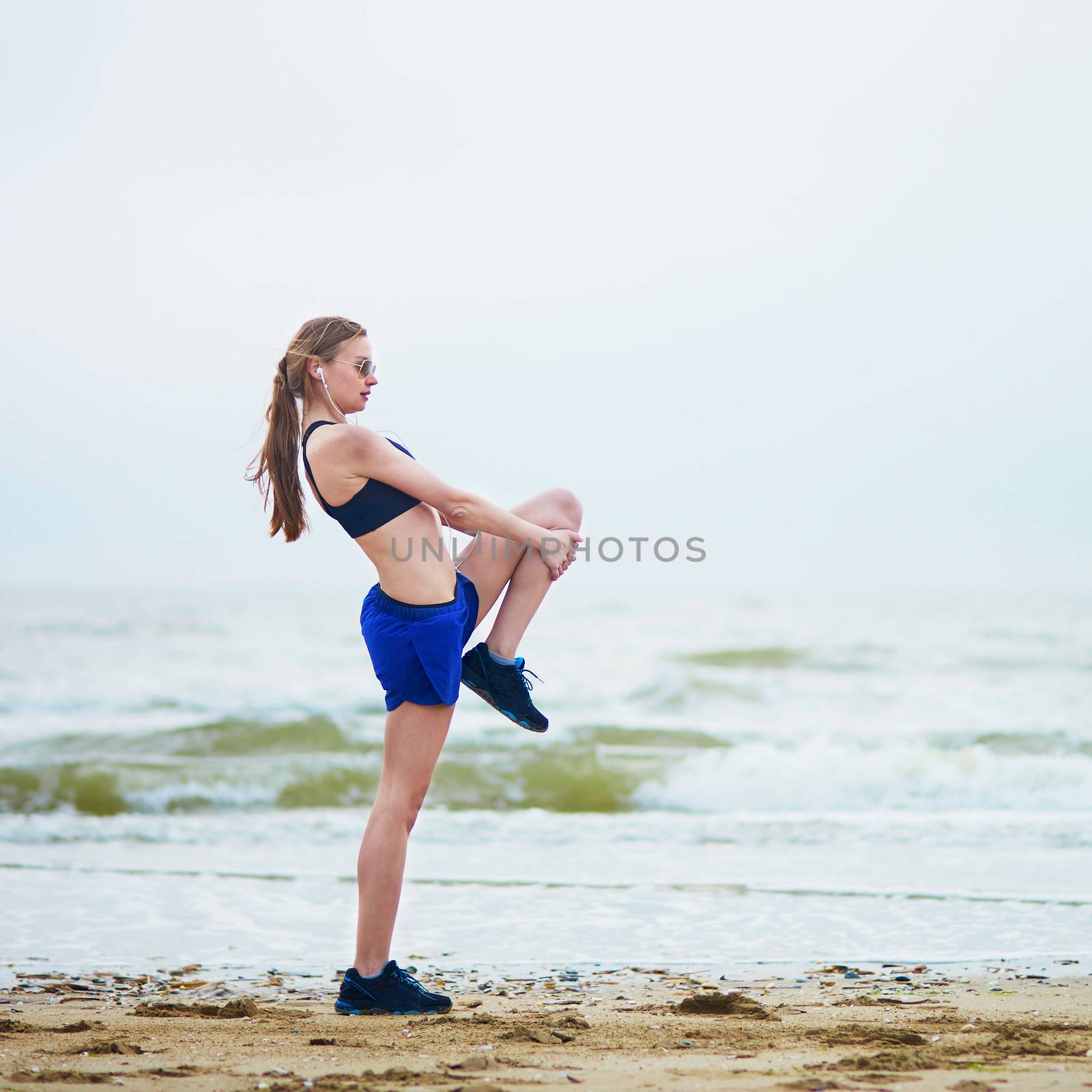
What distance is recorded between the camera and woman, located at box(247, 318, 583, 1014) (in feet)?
10.3

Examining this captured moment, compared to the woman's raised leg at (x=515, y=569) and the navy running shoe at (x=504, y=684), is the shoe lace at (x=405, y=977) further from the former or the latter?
the woman's raised leg at (x=515, y=569)

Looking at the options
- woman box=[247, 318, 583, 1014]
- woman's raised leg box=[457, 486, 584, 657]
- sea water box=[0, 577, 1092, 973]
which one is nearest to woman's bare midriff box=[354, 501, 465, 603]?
woman box=[247, 318, 583, 1014]

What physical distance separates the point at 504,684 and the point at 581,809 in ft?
19.3

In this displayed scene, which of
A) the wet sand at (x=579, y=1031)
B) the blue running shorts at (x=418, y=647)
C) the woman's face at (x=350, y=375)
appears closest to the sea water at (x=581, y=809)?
the wet sand at (x=579, y=1031)

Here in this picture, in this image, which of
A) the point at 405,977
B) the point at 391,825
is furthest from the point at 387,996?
the point at 391,825

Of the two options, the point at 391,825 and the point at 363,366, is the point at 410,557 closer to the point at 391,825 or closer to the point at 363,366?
the point at 363,366

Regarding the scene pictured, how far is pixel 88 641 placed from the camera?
2103 centimetres

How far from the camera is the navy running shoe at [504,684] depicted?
3354mm

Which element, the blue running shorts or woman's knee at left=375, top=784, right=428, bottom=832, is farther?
woman's knee at left=375, top=784, right=428, bottom=832

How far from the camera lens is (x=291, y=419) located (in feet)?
10.8

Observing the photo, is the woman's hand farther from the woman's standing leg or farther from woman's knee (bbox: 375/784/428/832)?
woman's knee (bbox: 375/784/428/832)

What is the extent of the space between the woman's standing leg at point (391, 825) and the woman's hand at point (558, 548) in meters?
0.57

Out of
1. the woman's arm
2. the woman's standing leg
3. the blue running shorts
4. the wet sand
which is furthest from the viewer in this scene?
the woman's standing leg

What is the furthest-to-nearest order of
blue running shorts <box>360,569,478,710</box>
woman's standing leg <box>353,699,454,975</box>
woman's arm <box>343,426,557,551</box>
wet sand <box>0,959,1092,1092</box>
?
woman's standing leg <box>353,699,454,975</box>
blue running shorts <box>360,569,478,710</box>
woman's arm <box>343,426,557,551</box>
wet sand <box>0,959,1092,1092</box>
